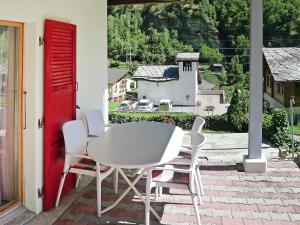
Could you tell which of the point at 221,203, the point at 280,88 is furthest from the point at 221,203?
the point at 280,88

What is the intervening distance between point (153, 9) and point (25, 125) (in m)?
51.5

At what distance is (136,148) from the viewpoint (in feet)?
11.8

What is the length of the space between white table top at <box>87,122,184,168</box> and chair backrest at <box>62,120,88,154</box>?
0.73ft

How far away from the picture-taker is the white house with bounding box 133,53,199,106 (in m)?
36.7

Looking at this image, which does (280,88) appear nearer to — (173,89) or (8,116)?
(173,89)

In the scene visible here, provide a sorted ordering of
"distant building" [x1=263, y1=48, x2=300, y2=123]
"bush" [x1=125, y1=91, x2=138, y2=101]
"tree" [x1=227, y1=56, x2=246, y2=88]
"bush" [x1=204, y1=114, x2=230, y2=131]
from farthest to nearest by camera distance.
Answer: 1. "tree" [x1=227, y1=56, x2=246, y2=88]
2. "bush" [x1=125, y1=91, x2=138, y2=101]
3. "bush" [x1=204, y1=114, x2=230, y2=131]
4. "distant building" [x1=263, y1=48, x2=300, y2=123]

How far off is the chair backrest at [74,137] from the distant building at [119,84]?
32495 millimetres

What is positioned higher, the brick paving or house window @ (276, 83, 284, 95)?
house window @ (276, 83, 284, 95)

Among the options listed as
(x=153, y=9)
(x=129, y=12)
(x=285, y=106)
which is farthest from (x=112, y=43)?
(x=285, y=106)

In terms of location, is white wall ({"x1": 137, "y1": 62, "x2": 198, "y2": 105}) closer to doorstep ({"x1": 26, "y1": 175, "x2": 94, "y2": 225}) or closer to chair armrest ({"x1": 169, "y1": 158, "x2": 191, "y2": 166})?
doorstep ({"x1": 26, "y1": 175, "x2": 94, "y2": 225})

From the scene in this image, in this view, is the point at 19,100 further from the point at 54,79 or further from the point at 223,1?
the point at 223,1

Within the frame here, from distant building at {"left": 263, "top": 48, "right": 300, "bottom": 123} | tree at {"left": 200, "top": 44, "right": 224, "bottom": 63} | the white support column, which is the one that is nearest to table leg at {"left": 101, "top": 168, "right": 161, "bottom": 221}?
the white support column

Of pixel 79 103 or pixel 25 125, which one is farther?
pixel 79 103

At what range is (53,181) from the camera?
3920 mm
